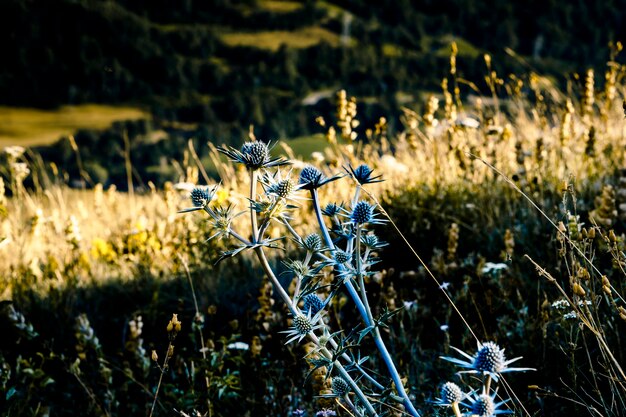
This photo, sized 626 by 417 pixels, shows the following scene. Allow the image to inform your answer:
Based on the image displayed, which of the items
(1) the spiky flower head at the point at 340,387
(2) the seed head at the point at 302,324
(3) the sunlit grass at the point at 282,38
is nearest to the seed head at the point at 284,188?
(2) the seed head at the point at 302,324

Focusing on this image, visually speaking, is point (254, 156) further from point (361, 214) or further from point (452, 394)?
point (452, 394)

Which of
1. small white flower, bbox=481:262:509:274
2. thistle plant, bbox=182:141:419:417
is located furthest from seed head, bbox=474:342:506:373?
small white flower, bbox=481:262:509:274

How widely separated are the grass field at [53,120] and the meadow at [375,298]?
78283 mm

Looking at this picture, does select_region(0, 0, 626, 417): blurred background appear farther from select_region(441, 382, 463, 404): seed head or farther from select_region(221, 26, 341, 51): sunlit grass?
select_region(221, 26, 341, 51): sunlit grass

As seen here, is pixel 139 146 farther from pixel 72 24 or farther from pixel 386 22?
pixel 386 22

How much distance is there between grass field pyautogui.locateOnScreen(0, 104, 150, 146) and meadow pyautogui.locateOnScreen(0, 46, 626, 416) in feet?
257

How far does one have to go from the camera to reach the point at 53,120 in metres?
89.4

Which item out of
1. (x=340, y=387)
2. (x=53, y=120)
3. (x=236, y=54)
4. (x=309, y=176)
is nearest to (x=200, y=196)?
(x=309, y=176)

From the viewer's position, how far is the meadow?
2203 millimetres

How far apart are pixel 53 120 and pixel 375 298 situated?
97356 mm

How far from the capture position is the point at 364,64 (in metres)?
103

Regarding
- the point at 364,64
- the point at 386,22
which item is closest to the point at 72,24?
the point at 364,64

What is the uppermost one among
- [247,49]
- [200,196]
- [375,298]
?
[200,196]

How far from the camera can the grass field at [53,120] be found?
7812 cm
